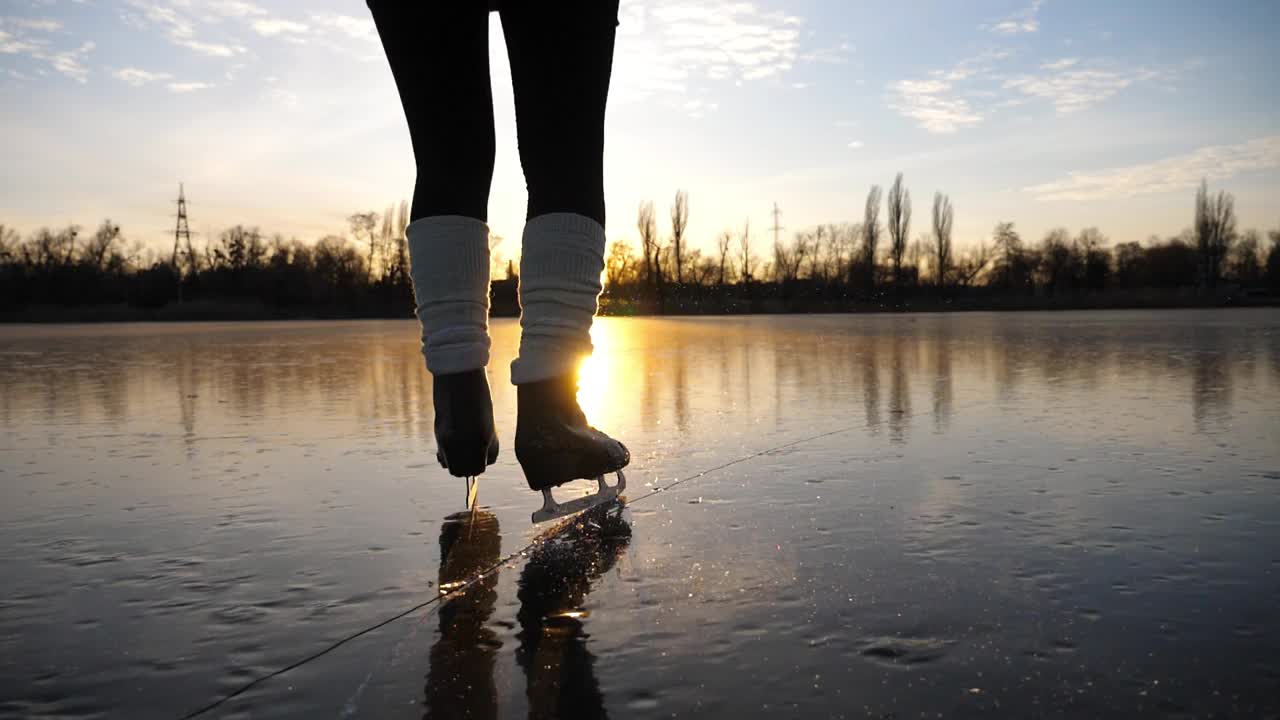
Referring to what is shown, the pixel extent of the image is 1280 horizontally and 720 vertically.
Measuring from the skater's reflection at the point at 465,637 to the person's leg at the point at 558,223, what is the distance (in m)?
0.16

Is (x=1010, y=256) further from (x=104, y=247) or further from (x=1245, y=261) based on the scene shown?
(x=104, y=247)

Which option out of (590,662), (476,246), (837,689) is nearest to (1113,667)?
(837,689)

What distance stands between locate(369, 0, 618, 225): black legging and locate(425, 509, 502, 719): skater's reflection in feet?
1.84

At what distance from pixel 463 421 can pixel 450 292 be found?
22cm

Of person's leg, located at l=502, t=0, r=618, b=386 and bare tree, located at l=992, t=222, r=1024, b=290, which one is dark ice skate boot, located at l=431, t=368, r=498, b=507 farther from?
bare tree, located at l=992, t=222, r=1024, b=290

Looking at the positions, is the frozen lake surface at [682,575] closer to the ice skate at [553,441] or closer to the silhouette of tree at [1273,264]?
the ice skate at [553,441]

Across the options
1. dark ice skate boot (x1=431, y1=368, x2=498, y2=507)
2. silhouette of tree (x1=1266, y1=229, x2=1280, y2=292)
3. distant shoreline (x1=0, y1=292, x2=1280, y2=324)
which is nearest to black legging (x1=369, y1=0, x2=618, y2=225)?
dark ice skate boot (x1=431, y1=368, x2=498, y2=507)

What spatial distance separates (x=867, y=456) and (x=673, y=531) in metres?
0.97

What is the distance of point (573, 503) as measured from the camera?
1.60 meters

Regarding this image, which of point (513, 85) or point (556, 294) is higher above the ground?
point (513, 85)

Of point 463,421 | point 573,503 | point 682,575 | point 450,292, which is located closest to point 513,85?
point 450,292

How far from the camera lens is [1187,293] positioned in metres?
54.8

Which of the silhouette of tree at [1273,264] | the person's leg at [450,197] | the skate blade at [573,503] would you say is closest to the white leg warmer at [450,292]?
the person's leg at [450,197]

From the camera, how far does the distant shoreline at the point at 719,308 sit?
139 ft
